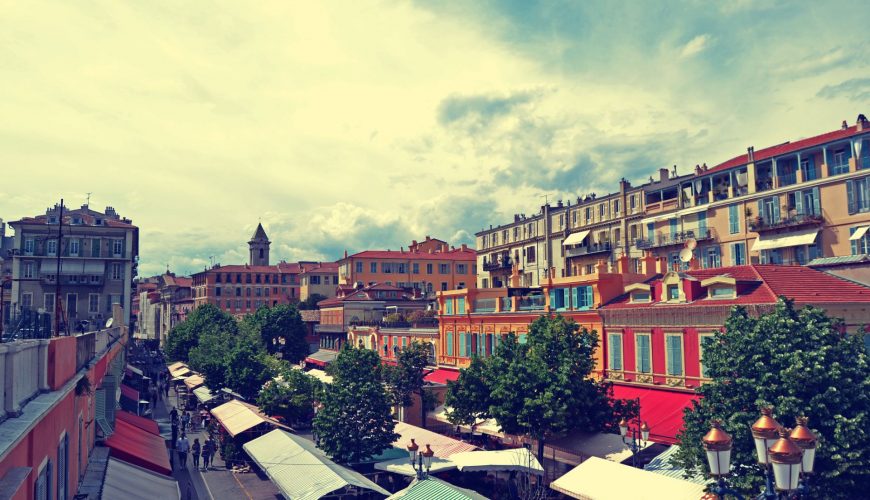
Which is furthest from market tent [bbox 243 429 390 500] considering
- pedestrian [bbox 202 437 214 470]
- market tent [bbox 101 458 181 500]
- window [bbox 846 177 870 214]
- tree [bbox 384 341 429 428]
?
window [bbox 846 177 870 214]

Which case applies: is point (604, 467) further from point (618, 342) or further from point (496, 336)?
point (496, 336)

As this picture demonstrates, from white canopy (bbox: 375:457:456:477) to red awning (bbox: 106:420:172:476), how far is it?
808 centimetres

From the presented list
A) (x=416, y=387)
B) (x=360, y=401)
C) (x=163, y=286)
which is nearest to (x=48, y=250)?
(x=416, y=387)

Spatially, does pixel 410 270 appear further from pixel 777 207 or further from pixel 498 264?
pixel 777 207

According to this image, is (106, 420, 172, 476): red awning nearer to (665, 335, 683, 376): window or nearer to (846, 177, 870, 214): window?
(665, 335, 683, 376): window

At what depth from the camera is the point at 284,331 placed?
78875 millimetres

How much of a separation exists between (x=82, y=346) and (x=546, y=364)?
17.3 m

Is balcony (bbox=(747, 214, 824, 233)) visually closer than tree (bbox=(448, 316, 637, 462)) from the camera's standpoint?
No

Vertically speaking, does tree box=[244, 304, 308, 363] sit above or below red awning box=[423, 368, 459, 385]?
above

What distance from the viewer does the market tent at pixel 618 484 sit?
19.3m

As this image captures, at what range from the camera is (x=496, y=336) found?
4256 cm

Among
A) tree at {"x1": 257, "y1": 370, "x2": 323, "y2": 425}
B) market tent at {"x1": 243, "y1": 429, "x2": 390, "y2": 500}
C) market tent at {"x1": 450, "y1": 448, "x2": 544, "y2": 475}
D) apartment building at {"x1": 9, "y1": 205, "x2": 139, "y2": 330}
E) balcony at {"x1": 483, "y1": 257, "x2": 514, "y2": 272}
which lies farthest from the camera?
balcony at {"x1": 483, "y1": 257, "x2": 514, "y2": 272}

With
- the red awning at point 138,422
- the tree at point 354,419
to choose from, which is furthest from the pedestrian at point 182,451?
the tree at point 354,419

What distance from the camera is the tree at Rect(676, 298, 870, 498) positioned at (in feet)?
56.4
